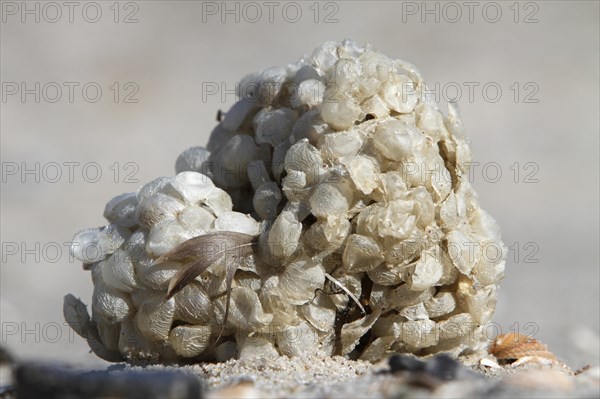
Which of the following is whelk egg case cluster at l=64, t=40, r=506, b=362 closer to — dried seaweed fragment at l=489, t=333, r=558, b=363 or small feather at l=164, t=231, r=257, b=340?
small feather at l=164, t=231, r=257, b=340

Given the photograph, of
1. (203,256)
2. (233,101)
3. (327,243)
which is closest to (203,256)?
(203,256)

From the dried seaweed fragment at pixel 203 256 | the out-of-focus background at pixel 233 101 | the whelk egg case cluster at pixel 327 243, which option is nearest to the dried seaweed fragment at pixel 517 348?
the whelk egg case cluster at pixel 327 243

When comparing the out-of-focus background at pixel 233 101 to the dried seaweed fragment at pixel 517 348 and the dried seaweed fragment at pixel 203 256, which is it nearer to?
the dried seaweed fragment at pixel 517 348

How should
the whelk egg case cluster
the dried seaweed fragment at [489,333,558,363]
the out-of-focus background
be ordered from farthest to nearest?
the out-of-focus background
the dried seaweed fragment at [489,333,558,363]
the whelk egg case cluster

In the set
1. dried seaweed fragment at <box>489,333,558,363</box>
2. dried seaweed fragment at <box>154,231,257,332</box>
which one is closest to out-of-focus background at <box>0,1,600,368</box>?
dried seaweed fragment at <box>489,333,558,363</box>

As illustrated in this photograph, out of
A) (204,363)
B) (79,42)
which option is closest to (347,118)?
(204,363)

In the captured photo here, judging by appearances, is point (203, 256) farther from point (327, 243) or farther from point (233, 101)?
point (233, 101)

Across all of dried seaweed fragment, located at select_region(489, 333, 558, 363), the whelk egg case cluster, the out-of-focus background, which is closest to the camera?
the whelk egg case cluster
